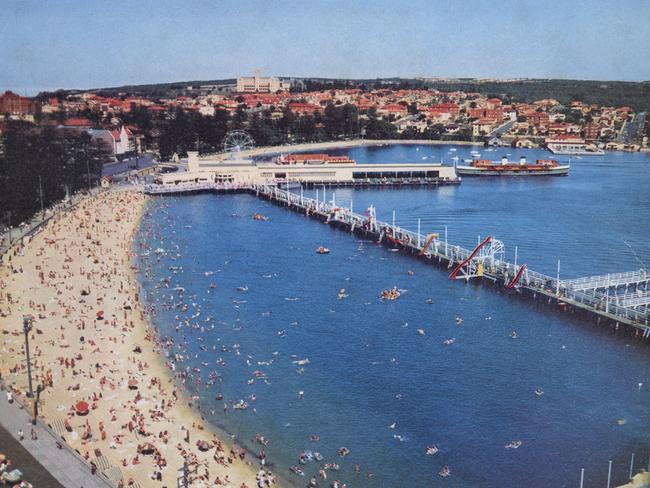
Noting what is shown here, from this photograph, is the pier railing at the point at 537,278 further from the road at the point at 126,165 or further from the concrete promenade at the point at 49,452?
the road at the point at 126,165

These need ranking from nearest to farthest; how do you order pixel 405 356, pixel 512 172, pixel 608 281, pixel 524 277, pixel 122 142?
pixel 405 356, pixel 608 281, pixel 524 277, pixel 512 172, pixel 122 142

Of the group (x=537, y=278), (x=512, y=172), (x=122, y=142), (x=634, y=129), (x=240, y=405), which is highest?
(x=634, y=129)

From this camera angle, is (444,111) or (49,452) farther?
(444,111)

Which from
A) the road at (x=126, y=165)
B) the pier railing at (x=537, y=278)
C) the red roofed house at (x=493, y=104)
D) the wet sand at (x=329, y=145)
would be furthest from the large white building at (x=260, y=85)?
the pier railing at (x=537, y=278)

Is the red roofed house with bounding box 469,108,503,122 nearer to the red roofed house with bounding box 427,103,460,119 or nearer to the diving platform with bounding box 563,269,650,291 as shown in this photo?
the red roofed house with bounding box 427,103,460,119

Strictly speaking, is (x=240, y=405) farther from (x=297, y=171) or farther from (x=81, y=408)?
(x=297, y=171)

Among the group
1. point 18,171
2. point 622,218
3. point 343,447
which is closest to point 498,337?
point 343,447

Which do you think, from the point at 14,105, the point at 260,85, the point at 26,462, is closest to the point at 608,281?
A: the point at 26,462
